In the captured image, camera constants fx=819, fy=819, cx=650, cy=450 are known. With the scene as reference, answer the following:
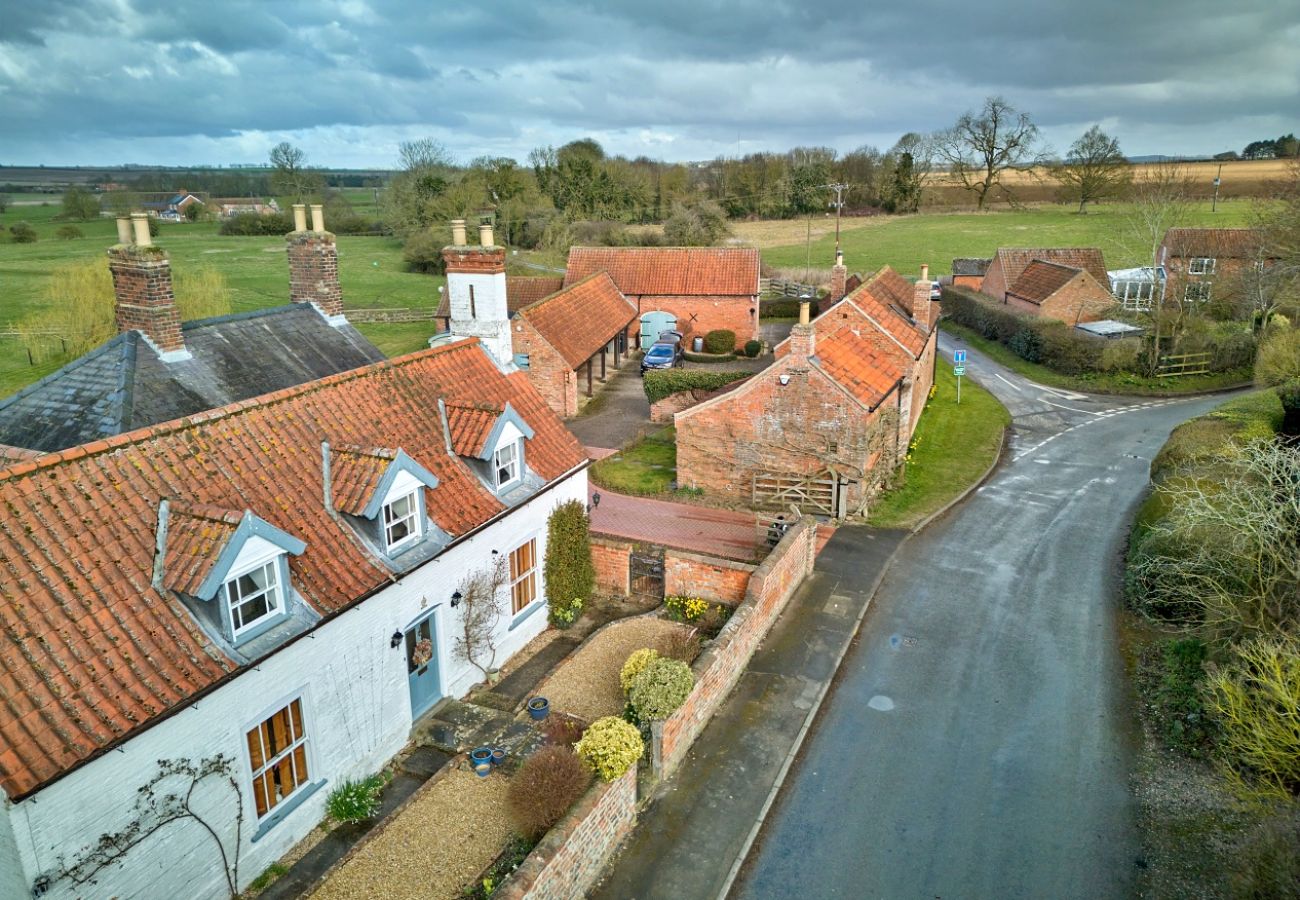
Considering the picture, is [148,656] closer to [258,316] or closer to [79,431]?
[79,431]

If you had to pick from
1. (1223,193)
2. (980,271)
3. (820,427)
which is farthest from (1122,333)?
(1223,193)

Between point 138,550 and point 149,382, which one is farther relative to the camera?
point 149,382

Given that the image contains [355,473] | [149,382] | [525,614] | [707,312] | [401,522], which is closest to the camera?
[355,473]

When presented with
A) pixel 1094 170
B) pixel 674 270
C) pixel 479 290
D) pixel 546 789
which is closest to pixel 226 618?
pixel 546 789

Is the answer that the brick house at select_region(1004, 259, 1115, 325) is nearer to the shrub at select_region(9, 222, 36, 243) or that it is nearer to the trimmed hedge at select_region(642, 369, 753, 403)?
the trimmed hedge at select_region(642, 369, 753, 403)

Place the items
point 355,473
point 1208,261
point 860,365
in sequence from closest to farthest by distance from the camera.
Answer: point 355,473 → point 860,365 → point 1208,261

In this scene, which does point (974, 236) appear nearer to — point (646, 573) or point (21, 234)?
point (646, 573)
